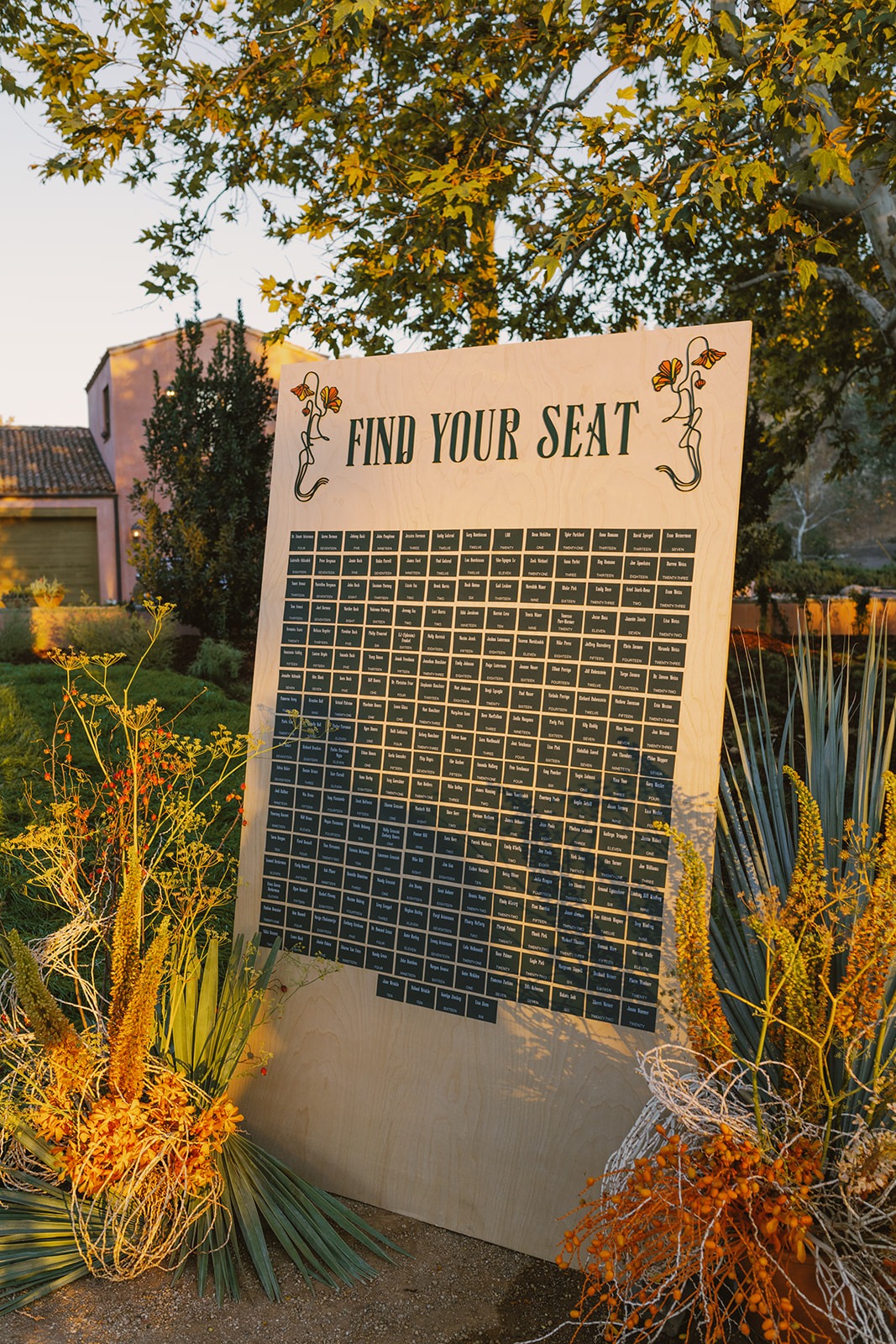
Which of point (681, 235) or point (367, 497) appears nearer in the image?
point (367, 497)

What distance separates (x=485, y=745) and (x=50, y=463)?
1015 inches

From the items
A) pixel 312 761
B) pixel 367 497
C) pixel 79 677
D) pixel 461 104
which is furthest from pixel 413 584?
pixel 79 677

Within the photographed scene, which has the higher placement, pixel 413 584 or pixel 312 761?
pixel 413 584

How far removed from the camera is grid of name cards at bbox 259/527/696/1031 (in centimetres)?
303

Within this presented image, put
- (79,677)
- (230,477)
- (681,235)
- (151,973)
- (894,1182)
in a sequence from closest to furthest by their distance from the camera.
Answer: (894,1182)
(151,973)
(79,677)
(681,235)
(230,477)

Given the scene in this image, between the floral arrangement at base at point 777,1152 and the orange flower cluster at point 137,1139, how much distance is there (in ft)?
3.47

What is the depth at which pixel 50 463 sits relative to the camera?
26.3m

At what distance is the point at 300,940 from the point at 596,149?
4726mm

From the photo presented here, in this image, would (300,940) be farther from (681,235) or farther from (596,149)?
(681,235)

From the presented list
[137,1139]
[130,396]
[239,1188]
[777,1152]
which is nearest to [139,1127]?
[137,1139]

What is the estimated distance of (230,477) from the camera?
11742mm

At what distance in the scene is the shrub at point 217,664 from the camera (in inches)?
406

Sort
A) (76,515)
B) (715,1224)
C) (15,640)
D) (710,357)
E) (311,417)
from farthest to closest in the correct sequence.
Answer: (76,515), (15,640), (311,417), (710,357), (715,1224)

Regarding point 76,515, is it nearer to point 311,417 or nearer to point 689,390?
point 311,417
